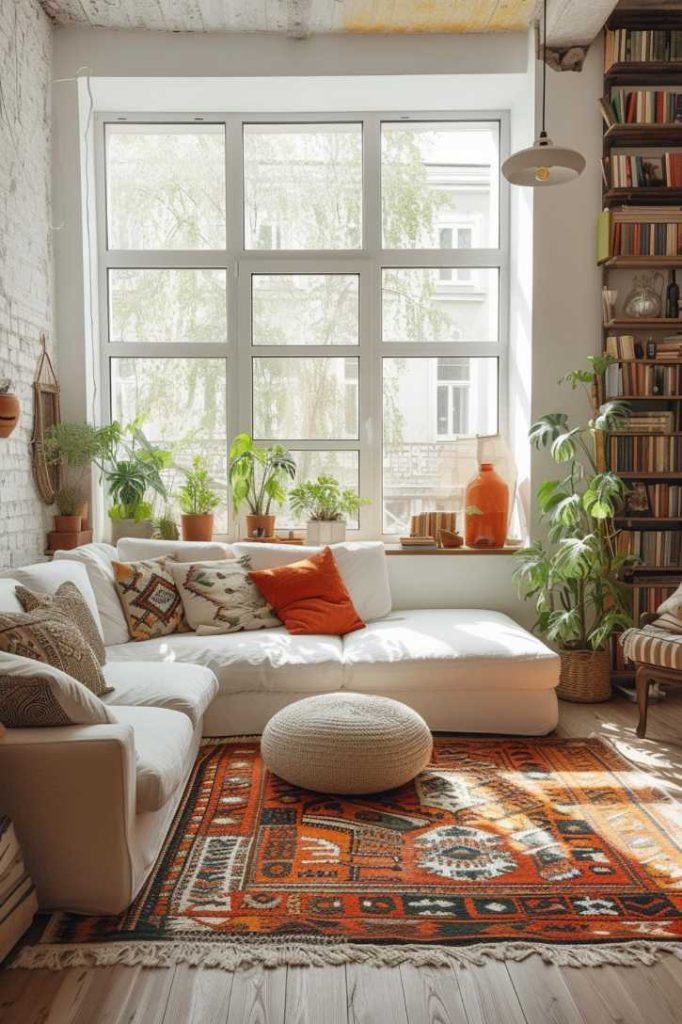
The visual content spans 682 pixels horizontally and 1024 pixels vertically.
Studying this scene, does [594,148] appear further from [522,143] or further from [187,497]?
[187,497]

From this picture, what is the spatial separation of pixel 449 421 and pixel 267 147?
6.60 ft

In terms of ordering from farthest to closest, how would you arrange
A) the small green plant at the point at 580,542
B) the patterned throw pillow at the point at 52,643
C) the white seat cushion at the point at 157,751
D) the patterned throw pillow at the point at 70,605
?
the small green plant at the point at 580,542 < the patterned throw pillow at the point at 70,605 < the patterned throw pillow at the point at 52,643 < the white seat cushion at the point at 157,751

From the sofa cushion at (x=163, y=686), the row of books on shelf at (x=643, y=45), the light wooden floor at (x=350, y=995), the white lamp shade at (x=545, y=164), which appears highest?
the row of books on shelf at (x=643, y=45)

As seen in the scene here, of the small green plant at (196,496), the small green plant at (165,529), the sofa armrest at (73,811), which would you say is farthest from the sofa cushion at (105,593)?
the sofa armrest at (73,811)

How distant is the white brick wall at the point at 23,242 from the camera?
4098 millimetres

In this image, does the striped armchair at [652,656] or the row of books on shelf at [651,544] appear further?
the row of books on shelf at [651,544]

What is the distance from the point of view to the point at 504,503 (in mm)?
4969

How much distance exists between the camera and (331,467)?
534cm

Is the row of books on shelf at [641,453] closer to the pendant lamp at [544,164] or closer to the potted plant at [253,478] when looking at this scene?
the pendant lamp at [544,164]

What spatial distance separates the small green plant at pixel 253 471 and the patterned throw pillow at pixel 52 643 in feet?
6.56

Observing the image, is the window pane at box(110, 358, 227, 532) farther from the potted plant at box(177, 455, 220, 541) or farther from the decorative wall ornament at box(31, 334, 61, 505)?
the decorative wall ornament at box(31, 334, 61, 505)

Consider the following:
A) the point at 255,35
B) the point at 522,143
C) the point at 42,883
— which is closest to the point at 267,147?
the point at 255,35

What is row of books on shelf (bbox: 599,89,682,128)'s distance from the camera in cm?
466

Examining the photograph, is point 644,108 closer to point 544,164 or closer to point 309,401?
point 544,164
